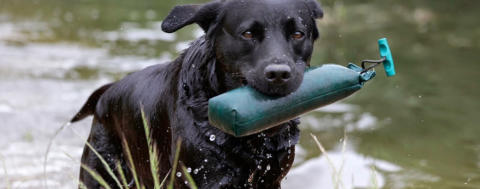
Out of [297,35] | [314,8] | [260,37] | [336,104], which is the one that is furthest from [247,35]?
[336,104]

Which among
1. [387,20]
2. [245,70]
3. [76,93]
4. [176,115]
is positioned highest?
[245,70]

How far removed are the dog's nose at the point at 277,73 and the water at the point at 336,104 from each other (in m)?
0.75

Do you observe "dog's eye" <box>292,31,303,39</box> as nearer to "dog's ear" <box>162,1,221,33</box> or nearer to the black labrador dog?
the black labrador dog

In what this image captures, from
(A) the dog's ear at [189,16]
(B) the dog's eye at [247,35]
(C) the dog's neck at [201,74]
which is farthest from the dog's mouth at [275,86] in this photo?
(A) the dog's ear at [189,16]

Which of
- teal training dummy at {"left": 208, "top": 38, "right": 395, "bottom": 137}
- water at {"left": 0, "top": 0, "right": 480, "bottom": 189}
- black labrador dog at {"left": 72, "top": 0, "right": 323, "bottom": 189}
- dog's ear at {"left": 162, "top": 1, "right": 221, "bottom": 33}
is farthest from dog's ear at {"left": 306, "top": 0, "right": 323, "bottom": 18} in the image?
water at {"left": 0, "top": 0, "right": 480, "bottom": 189}

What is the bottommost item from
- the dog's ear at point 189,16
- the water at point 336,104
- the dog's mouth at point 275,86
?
the water at point 336,104

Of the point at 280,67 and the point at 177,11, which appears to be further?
the point at 177,11

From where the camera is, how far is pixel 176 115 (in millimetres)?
3994

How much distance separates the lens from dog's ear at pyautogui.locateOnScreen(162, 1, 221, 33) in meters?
3.85

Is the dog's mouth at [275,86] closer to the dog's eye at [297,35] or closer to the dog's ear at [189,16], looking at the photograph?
the dog's eye at [297,35]

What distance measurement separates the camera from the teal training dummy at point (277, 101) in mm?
3420

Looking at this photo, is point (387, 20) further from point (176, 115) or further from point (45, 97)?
point (176, 115)

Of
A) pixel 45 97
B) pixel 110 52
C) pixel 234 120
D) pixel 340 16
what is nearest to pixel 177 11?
pixel 234 120

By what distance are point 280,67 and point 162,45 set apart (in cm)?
956
